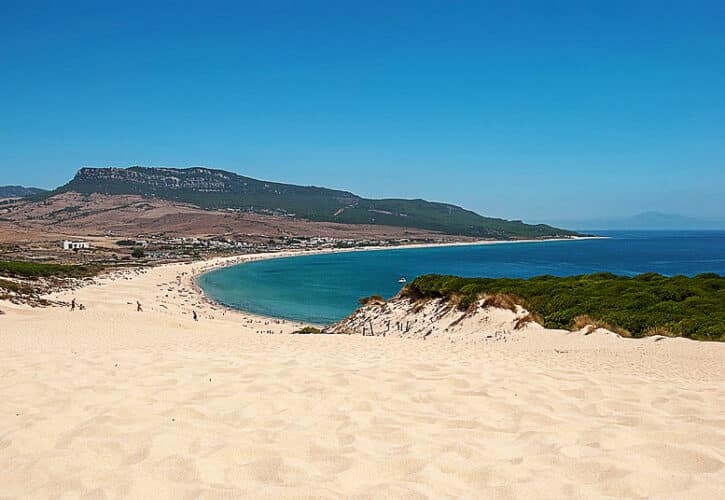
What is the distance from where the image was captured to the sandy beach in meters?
3.79

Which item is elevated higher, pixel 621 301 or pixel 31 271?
pixel 621 301

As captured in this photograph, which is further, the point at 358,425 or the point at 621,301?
the point at 621,301

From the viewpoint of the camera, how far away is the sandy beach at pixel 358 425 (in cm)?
379

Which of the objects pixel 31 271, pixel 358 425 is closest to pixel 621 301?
pixel 358 425

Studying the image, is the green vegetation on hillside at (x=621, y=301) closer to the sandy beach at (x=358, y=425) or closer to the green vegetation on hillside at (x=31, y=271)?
the sandy beach at (x=358, y=425)

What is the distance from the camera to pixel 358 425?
5223mm

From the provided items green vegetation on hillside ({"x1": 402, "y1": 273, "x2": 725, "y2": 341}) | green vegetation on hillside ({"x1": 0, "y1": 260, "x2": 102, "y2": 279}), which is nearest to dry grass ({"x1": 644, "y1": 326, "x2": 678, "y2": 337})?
green vegetation on hillside ({"x1": 402, "y1": 273, "x2": 725, "y2": 341})

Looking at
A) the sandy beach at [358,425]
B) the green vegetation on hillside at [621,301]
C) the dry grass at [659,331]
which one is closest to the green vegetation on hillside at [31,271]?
the green vegetation on hillside at [621,301]

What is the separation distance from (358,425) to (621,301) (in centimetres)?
1347

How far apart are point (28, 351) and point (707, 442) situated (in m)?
10.8

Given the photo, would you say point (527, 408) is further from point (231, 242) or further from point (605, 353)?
point (231, 242)

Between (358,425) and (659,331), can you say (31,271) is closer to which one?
(659,331)

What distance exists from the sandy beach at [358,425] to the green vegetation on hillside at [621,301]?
3.65 meters

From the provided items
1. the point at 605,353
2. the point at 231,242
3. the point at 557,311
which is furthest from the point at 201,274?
the point at 605,353
